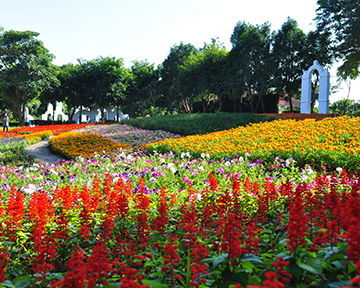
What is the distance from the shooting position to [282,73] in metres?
24.8

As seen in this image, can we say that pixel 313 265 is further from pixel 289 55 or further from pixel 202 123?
pixel 289 55

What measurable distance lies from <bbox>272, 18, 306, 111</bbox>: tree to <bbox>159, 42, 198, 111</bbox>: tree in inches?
538

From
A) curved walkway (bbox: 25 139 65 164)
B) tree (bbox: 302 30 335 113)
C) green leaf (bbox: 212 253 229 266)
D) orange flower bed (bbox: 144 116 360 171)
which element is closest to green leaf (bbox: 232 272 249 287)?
green leaf (bbox: 212 253 229 266)

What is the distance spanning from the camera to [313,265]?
4.86ft

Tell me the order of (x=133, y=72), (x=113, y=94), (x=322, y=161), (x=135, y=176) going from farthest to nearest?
(x=133, y=72), (x=113, y=94), (x=322, y=161), (x=135, y=176)

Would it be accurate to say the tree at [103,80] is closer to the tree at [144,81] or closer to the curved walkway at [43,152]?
the tree at [144,81]

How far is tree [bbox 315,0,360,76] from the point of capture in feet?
70.1

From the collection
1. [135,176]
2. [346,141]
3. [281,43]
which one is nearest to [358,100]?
[281,43]

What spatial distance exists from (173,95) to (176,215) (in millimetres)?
36229

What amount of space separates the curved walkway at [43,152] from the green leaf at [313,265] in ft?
33.5

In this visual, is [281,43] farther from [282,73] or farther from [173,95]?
[173,95]

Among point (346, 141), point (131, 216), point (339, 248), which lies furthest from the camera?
point (346, 141)

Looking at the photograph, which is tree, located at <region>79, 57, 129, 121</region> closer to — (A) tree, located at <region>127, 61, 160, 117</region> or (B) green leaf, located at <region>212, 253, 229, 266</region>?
(A) tree, located at <region>127, 61, 160, 117</region>

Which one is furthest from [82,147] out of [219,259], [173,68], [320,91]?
[173,68]
